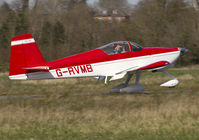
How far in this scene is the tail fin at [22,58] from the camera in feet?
34.2

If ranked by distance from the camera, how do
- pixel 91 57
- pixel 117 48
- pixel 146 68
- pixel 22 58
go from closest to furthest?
pixel 22 58 → pixel 91 57 → pixel 146 68 → pixel 117 48

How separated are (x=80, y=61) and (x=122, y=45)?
1641 millimetres

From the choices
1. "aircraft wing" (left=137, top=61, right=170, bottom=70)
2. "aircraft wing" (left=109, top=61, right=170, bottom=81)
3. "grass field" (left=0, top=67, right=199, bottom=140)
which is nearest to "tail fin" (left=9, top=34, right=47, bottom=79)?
"grass field" (left=0, top=67, right=199, bottom=140)

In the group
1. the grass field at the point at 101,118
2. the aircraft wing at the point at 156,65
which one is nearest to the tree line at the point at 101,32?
the aircraft wing at the point at 156,65

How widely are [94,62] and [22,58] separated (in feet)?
7.92

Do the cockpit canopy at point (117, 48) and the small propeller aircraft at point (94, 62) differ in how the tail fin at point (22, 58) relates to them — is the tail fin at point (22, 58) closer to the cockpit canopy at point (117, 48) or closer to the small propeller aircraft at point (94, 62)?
the small propeller aircraft at point (94, 62)

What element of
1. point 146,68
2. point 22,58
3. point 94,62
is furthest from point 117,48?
point 22,58

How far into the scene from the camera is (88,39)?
2878 cm

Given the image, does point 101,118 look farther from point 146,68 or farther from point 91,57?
point 146,68

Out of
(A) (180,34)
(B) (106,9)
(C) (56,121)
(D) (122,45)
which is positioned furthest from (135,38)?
(B) (106,9)

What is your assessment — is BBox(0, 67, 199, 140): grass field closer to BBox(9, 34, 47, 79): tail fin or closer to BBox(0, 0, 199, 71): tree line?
BBox(9, 34, 47, 79): tail fin

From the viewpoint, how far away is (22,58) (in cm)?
1046

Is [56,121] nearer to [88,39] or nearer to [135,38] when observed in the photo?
[88,39]

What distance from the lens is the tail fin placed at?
34.2 ft
